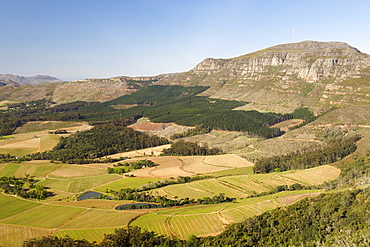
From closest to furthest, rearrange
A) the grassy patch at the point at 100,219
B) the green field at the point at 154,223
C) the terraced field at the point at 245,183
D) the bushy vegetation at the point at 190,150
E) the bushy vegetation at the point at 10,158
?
the green field at the point at 154,223 → the grassy patch at the point at 100,219 → the terraced field at the point at 245,183 → the bushy vegetation at the point at 10,158 → the bushy vegetation at the point at 190,150

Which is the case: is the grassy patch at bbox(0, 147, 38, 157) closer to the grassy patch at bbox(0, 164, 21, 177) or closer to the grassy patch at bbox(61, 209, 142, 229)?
the grassy patch at bbox(0, 164, 21, 177)

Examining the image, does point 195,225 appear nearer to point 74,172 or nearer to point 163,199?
point 163,199

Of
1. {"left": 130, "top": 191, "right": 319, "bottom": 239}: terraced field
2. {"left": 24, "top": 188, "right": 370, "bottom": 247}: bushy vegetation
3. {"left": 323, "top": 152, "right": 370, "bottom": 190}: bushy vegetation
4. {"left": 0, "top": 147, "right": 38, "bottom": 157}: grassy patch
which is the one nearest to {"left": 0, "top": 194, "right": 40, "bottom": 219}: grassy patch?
{"left": 24, "top": 188, "right": 370, "bottom": 247}: bushy vegetation

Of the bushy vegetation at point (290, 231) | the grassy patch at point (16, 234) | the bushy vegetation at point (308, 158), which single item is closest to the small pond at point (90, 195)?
the grassy patch at point (16, 234)

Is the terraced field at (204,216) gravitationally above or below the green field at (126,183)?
above

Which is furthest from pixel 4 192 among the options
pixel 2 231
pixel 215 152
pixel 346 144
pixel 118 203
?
pixel 346 144

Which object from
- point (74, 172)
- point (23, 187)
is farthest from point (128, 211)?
point (74, 172)

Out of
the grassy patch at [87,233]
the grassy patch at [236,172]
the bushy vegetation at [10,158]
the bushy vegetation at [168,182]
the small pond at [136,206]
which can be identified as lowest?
the small pond at [136,206]

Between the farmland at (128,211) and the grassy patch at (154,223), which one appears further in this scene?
the farmland at (128,211)

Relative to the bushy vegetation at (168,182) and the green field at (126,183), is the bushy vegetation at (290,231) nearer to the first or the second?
the bushy vegetation at (168,182)
